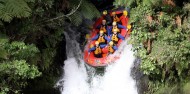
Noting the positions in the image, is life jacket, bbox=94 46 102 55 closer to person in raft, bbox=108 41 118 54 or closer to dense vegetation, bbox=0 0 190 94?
person in raft, bbox=108 41 118 54

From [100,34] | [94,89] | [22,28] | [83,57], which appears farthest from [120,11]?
[22,28]

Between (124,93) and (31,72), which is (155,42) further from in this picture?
(31,72)

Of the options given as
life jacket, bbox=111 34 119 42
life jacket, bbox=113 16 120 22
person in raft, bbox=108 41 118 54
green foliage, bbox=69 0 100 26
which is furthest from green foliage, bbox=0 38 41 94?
life jacket, bbox=113 16 120 22

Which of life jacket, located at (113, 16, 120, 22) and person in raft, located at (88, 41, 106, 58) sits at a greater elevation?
life jacket, located at (113, 16, 120, 22)

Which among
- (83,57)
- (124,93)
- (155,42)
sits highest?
(155,42)

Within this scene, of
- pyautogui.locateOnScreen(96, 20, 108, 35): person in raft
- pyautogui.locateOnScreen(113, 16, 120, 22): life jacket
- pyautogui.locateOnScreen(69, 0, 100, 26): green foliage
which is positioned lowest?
pyautogui.locateOnScreen(96, 20, 108, 35): person in raft

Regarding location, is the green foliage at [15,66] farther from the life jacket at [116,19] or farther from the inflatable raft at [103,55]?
the life jacket at [116,19]

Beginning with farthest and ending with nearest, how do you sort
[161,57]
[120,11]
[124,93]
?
[120,11] < [124,93] < [161,57]
